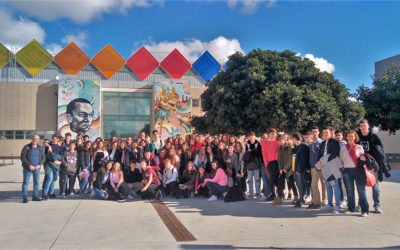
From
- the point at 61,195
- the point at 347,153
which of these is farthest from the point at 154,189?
the point at 347,153

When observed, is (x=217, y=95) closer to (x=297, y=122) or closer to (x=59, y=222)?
(x=297, y=122)

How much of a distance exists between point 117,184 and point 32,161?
7.72 ft

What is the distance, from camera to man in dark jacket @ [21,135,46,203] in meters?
8.20

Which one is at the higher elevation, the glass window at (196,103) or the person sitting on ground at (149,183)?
the glass window at (196,103)

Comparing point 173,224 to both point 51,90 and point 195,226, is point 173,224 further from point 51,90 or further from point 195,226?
point 51,90

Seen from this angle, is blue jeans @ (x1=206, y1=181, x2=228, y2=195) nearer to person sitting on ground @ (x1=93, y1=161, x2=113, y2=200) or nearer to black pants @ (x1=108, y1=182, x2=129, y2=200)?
black pants @ (x1=108, y1=182, x2=129, y2=200)

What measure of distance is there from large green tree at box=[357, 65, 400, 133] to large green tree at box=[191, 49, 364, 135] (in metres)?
6.73

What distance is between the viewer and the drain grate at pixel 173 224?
4.93 metres

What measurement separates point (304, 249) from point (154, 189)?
5.16 m

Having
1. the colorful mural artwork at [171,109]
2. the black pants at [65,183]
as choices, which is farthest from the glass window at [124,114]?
the black pants at [65,183]

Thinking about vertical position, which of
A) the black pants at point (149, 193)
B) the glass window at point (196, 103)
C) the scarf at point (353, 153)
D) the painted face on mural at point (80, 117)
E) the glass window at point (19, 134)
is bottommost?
A: the black pants at point (149, 193)

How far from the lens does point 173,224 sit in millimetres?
5781

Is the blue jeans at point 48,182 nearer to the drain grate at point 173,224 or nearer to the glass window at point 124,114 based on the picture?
the drain grate at point 173,224

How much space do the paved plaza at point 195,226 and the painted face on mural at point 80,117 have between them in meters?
28.5
